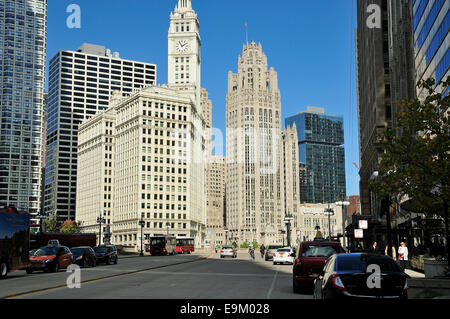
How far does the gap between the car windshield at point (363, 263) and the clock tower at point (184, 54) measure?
541 feet

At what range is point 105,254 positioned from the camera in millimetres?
45844

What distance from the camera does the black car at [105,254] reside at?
45241 mm

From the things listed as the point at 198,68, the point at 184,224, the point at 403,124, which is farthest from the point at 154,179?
the point at 403,124

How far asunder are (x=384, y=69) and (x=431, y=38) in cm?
3292

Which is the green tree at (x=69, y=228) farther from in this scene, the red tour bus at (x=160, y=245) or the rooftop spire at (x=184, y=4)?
the red tour bus at (x=160, y=245)

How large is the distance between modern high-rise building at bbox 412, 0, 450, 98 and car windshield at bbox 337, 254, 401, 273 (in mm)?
32239

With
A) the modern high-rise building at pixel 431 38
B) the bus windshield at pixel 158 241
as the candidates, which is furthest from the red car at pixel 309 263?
the bus windshield at pixel 158 241

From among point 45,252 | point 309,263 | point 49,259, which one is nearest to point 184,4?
point 45,252

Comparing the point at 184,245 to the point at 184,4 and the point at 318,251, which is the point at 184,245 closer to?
the point at 318,251

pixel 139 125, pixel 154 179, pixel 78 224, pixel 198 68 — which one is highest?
pixel 198 68

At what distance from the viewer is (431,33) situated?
46750 millimetres

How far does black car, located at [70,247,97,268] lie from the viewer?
1580 inches
